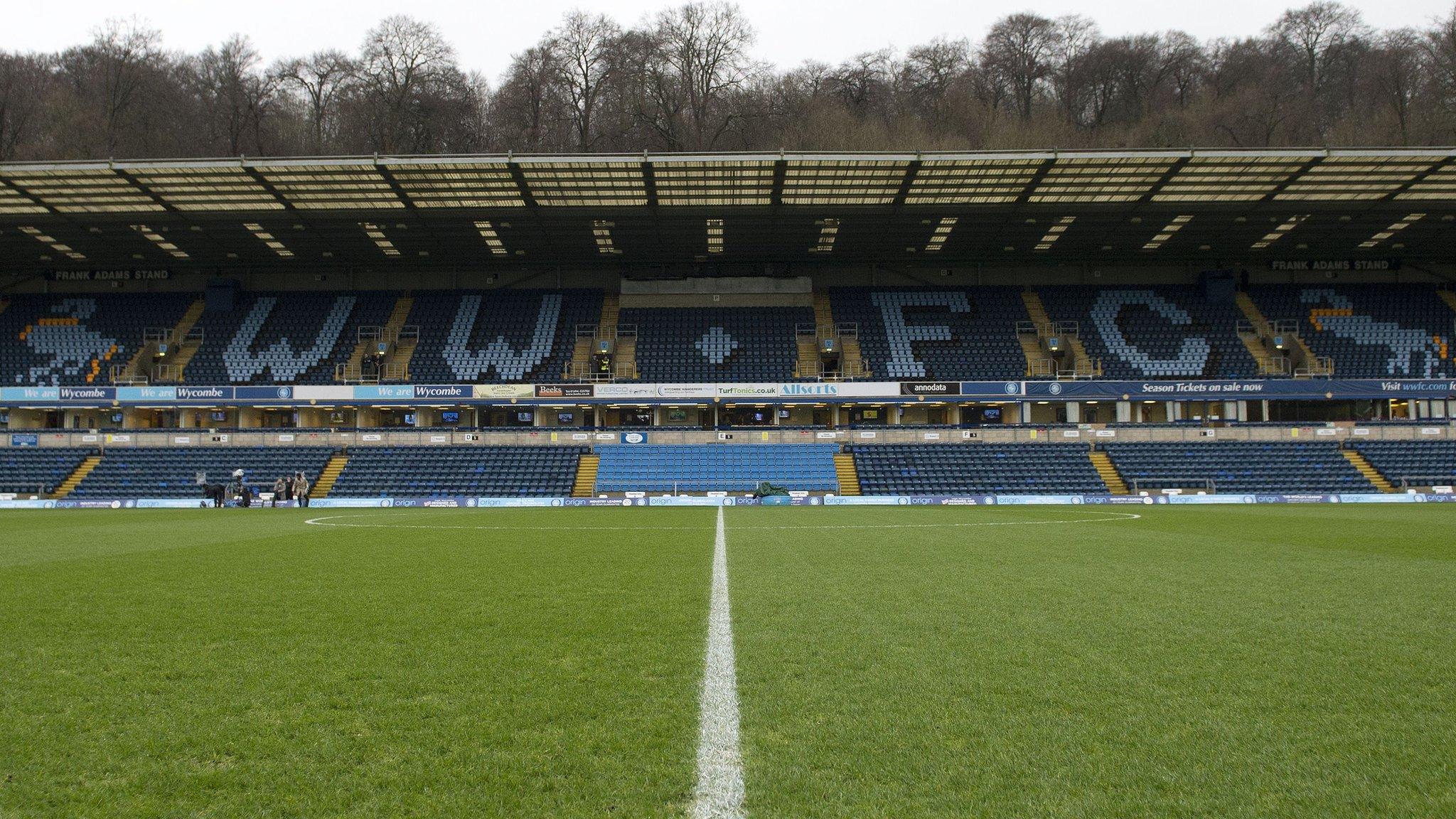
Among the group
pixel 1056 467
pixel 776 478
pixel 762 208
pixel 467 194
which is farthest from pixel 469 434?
pixel 1056 467

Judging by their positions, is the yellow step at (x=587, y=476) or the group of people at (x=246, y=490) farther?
the yellow step at (x=587, y=476)

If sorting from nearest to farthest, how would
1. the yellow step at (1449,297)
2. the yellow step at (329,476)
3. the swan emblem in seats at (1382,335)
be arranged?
the yellow step at (329,476), the swan emblem in seats at (1382,335), the yellow step at (1449,297)

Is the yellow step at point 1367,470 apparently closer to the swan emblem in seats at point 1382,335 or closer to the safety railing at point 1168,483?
the safety railing at point 1168,483

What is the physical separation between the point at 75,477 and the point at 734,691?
1907 inches

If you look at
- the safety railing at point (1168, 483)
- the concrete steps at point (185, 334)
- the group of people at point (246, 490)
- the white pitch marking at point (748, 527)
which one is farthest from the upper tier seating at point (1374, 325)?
the concrete steps at point (185, 334)

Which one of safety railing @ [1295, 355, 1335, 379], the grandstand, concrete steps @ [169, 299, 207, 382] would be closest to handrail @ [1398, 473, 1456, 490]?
the grandstand

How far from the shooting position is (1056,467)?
42.4 metres

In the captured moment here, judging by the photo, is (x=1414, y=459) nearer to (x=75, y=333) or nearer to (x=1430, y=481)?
(x=1430, y=481)

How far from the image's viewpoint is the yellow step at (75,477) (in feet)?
134

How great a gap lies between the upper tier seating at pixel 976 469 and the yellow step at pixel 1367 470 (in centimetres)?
1189

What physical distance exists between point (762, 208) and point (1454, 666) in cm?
4042

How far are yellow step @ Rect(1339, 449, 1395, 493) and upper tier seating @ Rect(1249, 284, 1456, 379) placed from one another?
276 inches

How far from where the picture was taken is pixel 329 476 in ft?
140

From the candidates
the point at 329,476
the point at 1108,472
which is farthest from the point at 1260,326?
the point at 329,476
